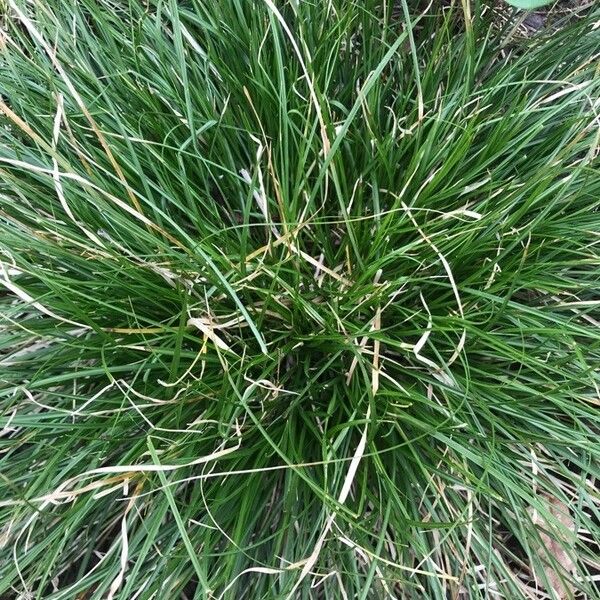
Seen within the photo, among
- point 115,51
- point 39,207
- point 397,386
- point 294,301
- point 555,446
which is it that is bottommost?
point 555,446

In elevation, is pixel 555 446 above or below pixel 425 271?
below

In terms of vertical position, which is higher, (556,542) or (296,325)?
(296,325)

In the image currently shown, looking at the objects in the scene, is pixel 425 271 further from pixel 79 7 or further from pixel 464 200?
pixel 79 7

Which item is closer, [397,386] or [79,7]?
[397,386]

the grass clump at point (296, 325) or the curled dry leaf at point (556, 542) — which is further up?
the grass clump at point (296, 325)

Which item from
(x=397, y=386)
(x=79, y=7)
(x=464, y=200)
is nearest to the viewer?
(x=397, y=386)

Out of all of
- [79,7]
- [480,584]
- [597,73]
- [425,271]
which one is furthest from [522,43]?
[480,584]

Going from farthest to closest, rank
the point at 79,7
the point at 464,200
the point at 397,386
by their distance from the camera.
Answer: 1. the point at 79,7
2. the point at 464,200
3. the point at 397,386

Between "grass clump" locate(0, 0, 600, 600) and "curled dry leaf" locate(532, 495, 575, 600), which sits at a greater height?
"grass clump" locate(0, 0, 600, 600)
